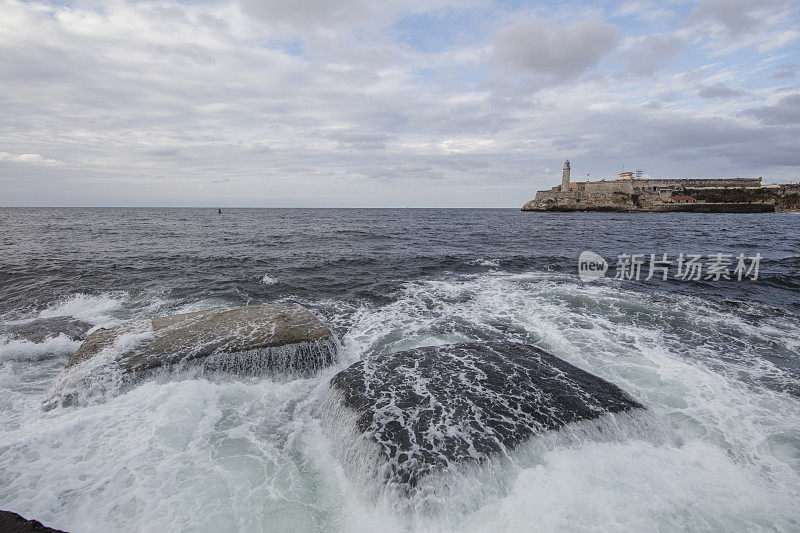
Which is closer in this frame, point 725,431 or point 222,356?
point 725,431

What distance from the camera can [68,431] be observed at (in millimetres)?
5574

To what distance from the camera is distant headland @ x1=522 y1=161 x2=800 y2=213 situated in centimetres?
9306

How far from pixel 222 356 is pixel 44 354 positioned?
530 centimetres

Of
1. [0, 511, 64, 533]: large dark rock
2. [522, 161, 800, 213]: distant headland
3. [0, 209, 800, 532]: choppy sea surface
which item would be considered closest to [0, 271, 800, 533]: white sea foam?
[0, 209, 800, 532]: choppy sea surface

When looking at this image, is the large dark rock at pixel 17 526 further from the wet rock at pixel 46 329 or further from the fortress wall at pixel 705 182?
the fortress wall at pixel 705 182

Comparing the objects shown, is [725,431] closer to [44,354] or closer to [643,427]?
[643,427]

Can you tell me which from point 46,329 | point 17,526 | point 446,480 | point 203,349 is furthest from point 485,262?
point 17,526

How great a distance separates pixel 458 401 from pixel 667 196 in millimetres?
126126

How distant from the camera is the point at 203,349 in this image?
295 inches

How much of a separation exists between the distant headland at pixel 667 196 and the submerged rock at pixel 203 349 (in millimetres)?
112873

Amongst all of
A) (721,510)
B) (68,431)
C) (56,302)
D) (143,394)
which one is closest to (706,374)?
(721,510)

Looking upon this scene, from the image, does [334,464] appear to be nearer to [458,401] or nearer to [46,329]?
[458,401]

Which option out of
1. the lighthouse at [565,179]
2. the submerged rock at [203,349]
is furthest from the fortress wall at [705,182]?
the submerged rock at [203,349]

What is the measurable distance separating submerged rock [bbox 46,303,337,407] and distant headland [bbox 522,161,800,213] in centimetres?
11287
